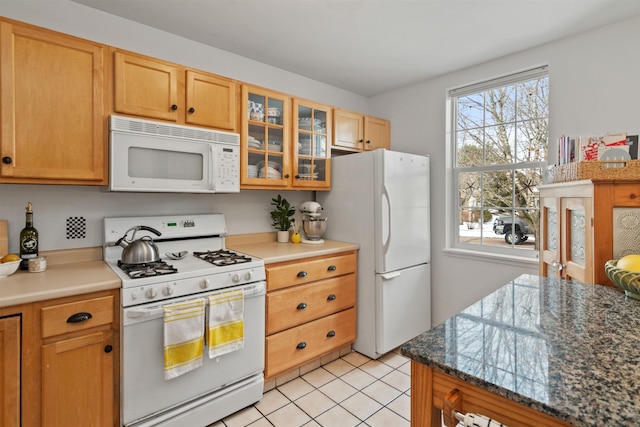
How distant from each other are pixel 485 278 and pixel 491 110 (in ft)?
4.93

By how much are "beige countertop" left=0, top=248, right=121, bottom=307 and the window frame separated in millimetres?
2737

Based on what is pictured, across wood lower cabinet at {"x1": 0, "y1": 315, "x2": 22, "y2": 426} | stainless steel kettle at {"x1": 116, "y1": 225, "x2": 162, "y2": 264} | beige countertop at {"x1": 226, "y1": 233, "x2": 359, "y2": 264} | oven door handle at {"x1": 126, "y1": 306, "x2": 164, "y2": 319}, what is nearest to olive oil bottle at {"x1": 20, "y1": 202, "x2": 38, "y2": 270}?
stainless steel kettle at {"x1": 116, "y1": 225, "x2": 162, "y2": 264}

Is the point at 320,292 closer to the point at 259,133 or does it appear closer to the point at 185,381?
the point at 185,381

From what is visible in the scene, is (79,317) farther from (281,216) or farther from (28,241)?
(281,216)

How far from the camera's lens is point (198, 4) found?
78.7 inches

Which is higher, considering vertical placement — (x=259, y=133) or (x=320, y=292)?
(x=259, y=133)

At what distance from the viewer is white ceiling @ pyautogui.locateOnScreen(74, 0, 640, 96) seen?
2.00m

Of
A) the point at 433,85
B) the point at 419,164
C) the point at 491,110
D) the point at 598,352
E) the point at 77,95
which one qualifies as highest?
the point at 433,85

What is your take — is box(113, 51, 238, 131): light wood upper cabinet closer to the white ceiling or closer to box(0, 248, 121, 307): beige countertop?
the white ceiling

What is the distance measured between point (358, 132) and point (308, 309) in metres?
1.77

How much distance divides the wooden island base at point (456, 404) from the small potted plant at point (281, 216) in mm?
2139

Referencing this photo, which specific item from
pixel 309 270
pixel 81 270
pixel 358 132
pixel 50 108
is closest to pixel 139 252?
pixel 81 270

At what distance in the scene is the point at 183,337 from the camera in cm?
172

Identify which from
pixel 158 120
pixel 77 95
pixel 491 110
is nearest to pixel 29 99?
pixel 77 95
